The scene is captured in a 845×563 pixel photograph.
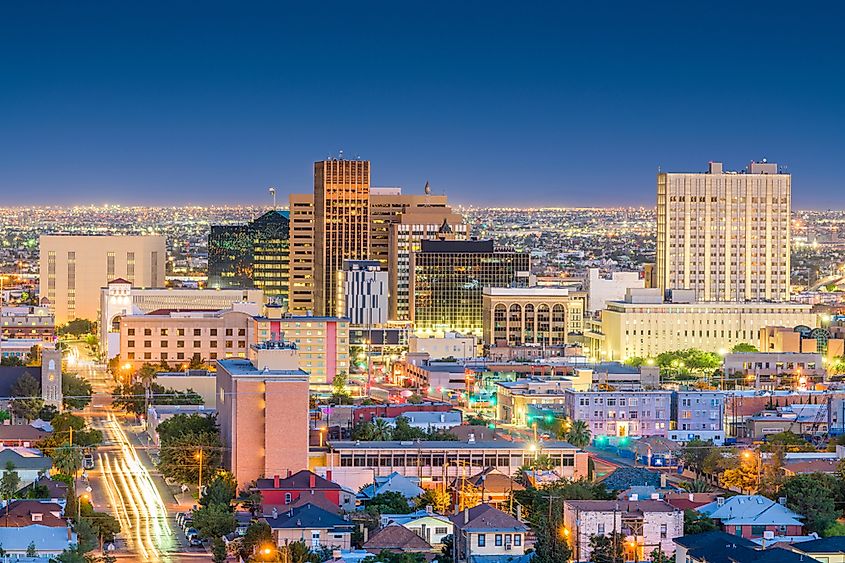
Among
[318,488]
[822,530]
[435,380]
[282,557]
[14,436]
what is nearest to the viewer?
[282,557]

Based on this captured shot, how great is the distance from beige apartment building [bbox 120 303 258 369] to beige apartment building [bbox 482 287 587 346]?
1674 cm

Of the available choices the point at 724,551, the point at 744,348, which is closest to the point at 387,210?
the point at 744,348

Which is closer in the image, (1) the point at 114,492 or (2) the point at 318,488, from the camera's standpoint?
(2) the point at 318,488

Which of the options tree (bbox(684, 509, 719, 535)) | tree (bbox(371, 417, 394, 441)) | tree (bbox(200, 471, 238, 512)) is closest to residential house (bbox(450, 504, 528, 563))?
tree (bbox(684, 509, 719, 535))

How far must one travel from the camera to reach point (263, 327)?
10206cm

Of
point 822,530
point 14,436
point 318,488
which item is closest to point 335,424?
point 14,436

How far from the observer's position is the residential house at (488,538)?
163 feet

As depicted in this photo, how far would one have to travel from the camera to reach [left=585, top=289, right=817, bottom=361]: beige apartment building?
378 ft

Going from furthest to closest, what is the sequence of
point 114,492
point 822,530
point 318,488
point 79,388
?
point 79,388 → point 114,492 → point 318,488 → point 822,530

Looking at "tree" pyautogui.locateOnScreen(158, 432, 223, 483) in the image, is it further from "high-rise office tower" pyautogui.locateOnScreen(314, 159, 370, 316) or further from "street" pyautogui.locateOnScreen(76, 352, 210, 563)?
"high-rise office tower" pyautogui.locateOnScreen(314, 159, 370, 316)

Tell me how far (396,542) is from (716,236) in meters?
82.0

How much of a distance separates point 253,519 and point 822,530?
1407 centimetres

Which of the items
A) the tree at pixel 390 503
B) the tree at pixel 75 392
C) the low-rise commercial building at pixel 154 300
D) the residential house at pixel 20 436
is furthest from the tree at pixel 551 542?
the low-rise commercial building at pixel 154 300

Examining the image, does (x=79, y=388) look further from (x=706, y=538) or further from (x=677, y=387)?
(x=706, y=538)
